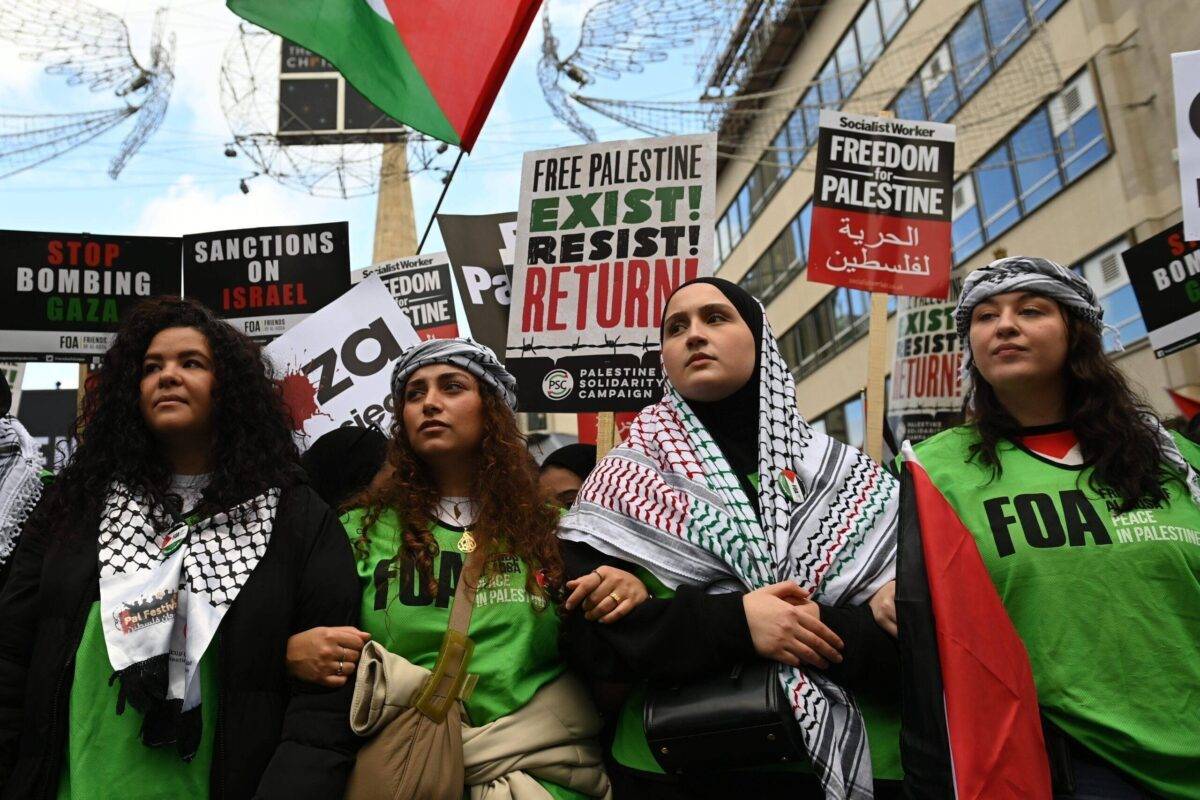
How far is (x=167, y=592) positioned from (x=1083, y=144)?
51.4 feet

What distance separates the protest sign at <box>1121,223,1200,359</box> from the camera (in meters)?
5.01

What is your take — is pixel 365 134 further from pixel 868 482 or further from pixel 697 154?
pixel 868 482

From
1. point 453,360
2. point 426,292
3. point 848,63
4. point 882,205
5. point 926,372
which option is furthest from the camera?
point 848,63

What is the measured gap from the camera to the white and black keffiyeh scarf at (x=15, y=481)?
2.96 m

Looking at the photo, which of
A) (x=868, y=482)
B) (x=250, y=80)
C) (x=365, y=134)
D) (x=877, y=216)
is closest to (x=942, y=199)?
(x=877, y=216)

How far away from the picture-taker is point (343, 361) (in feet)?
14.6

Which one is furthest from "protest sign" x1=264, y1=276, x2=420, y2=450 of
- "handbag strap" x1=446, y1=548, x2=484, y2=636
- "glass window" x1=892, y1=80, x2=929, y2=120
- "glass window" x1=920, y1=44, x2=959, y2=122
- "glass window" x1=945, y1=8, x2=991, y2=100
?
"glass window" x1=892, y1=80, x2=929, y2=120

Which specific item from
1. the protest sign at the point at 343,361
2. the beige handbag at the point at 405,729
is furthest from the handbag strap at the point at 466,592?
the protest sign at the point at 343,361

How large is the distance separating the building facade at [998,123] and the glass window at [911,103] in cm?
3

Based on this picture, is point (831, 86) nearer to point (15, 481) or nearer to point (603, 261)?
point (603, 261)

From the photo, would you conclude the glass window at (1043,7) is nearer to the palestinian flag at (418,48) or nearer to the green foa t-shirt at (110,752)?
the palestinian flag at (418,48)

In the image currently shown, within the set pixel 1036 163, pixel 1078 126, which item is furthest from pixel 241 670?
pixel 1036 163

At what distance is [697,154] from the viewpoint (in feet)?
14.4

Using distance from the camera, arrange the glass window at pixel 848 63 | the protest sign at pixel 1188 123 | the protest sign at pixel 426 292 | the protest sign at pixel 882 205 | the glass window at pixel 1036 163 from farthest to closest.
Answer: the glass window at pixel 848 63 < the glass window at pixel 1036 163 < the protest sign at pixel 426 292 < the protest sign at pixel 882 205 < the protest sign at pixel 1188 123
